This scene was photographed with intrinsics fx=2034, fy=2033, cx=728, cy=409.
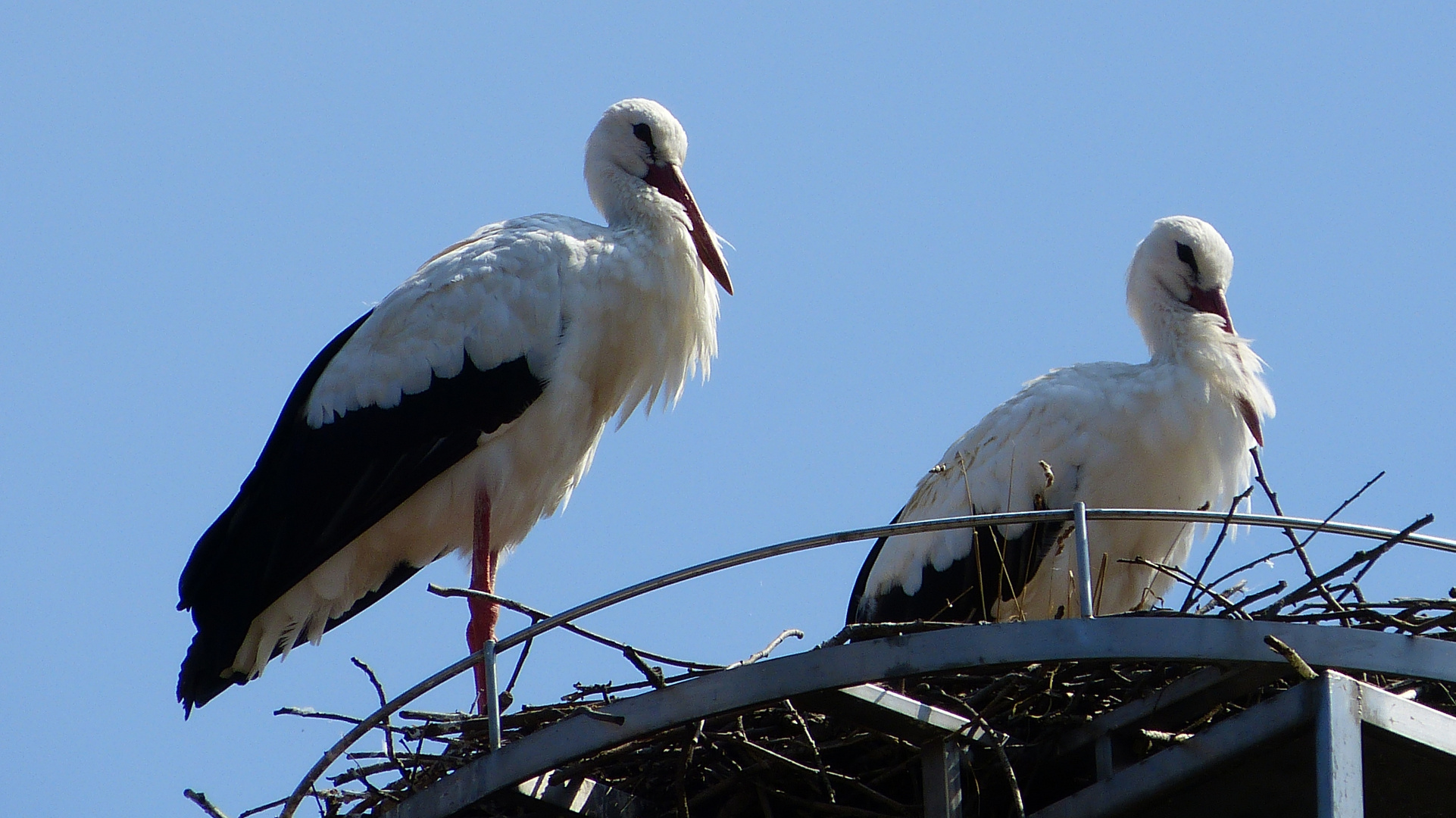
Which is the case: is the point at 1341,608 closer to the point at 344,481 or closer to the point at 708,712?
the point at 708,712

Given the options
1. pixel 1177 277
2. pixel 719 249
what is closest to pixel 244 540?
pixel 719 249

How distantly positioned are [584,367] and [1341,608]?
2.96 meters

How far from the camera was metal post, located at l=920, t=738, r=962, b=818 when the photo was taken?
443 cm

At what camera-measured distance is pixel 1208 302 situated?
741 cm

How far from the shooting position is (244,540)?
668 centimetres

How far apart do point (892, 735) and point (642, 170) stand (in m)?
3.56

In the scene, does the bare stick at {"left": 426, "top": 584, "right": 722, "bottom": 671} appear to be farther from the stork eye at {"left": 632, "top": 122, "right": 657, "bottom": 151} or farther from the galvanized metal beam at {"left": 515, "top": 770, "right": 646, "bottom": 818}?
the stork eye at {"left": 632, "top": 122, "right": 657, "bottom": 151}

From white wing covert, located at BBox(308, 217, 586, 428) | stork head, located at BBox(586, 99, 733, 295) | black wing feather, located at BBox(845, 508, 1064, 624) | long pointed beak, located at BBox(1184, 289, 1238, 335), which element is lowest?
black wing feather, located at BBox(845, 508, 1064, 624)

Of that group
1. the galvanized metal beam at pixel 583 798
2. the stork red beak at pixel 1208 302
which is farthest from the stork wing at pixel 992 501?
the galvanized metal beam at pixel 583 798

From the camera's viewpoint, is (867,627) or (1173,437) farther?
(1173,437)

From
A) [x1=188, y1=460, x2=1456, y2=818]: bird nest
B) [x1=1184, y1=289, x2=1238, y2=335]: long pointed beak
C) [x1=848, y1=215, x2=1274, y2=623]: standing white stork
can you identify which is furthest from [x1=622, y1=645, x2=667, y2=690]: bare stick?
[x1=1184, y1=289, x2=1238, y2=335]: long pointed beak

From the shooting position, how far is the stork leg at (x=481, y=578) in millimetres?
6672

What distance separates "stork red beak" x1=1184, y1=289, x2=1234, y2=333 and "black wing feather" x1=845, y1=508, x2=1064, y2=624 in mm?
1202

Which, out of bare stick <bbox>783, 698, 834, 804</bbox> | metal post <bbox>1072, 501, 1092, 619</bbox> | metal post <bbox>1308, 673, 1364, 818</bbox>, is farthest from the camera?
bare stick <bbox>783, 698, 834, 804</bbox>
